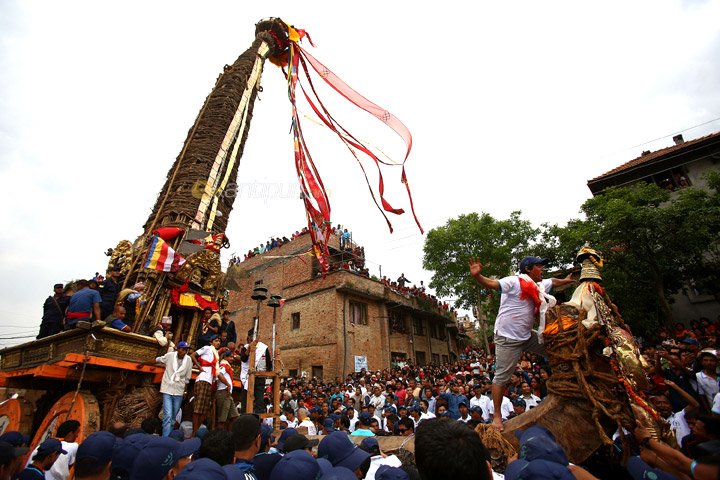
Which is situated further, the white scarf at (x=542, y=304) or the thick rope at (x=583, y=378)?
the white scarf at (x=542, y=304)

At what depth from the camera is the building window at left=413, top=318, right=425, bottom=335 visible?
26.6 m

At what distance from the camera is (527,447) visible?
73.6 inches

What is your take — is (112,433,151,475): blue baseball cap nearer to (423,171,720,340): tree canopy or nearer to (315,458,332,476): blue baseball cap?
(315,458,332,476): blue baseball cap

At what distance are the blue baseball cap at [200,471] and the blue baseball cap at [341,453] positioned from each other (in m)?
0.81

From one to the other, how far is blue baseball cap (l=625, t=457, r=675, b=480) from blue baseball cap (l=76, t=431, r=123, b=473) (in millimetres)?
3605

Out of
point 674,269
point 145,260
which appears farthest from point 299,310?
point 674,269

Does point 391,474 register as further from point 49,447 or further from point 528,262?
point 49,447

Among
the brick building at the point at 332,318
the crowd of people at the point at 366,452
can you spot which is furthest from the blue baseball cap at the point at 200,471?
the brick building at the point at 332,318

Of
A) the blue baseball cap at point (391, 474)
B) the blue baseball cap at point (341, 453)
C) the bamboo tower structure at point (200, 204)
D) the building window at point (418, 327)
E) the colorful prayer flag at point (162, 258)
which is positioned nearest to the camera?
the blue baseball cap at point (391, 474)

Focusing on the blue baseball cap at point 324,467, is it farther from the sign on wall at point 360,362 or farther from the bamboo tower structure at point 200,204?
the sign on wall at point 360,362

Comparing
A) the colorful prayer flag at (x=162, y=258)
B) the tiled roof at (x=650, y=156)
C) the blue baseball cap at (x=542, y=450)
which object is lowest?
the blue baseball cap at (x=542, y=450)

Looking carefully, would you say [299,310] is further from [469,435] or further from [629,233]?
[469,435]

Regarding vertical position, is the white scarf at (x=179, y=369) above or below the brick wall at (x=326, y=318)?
below

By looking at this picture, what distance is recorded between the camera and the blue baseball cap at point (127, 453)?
2572 millimetres
